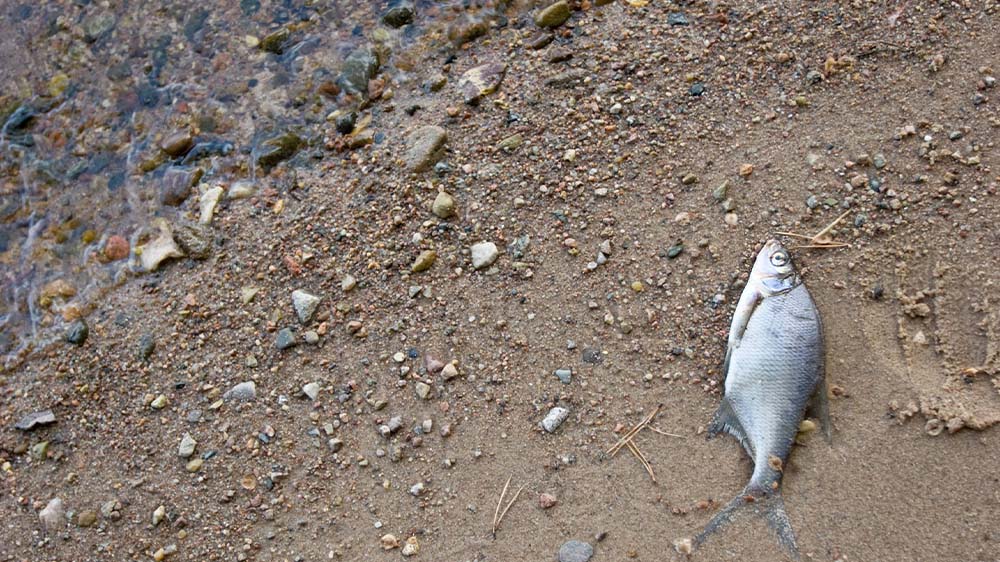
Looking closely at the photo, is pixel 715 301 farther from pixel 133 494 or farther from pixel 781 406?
pixel 133 494

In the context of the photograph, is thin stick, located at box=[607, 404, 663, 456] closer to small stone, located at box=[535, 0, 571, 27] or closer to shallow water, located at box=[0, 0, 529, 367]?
shallow water, located at box=[0, 0, 529, 367]

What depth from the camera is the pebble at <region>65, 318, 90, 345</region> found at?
165 inches

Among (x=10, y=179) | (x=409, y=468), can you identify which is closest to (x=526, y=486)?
(x=409, y=468)

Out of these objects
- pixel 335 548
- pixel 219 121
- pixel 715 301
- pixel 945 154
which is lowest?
pixel 335 548

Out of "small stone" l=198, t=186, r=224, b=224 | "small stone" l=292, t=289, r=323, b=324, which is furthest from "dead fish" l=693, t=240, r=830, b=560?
"small stone" l=198, t=186, r=224, b=224

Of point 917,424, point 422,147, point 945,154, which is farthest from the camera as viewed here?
point 422,147

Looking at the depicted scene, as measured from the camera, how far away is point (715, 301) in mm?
3426

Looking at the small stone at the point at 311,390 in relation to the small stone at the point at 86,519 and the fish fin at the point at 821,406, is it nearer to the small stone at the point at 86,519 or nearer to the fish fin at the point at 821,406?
the small stone at the point at 86,519

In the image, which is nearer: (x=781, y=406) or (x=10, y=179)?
(x=781, y=406)

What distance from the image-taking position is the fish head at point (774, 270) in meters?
3.28

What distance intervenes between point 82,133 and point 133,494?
2931mm

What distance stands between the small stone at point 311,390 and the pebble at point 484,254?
101 cm

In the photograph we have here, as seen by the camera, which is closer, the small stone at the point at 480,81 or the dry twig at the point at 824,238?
the dry twig at the point at 824,238

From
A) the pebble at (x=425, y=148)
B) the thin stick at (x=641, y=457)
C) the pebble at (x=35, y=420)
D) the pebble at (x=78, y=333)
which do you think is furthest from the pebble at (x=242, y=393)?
the thin stick at (x=641, y=457)
